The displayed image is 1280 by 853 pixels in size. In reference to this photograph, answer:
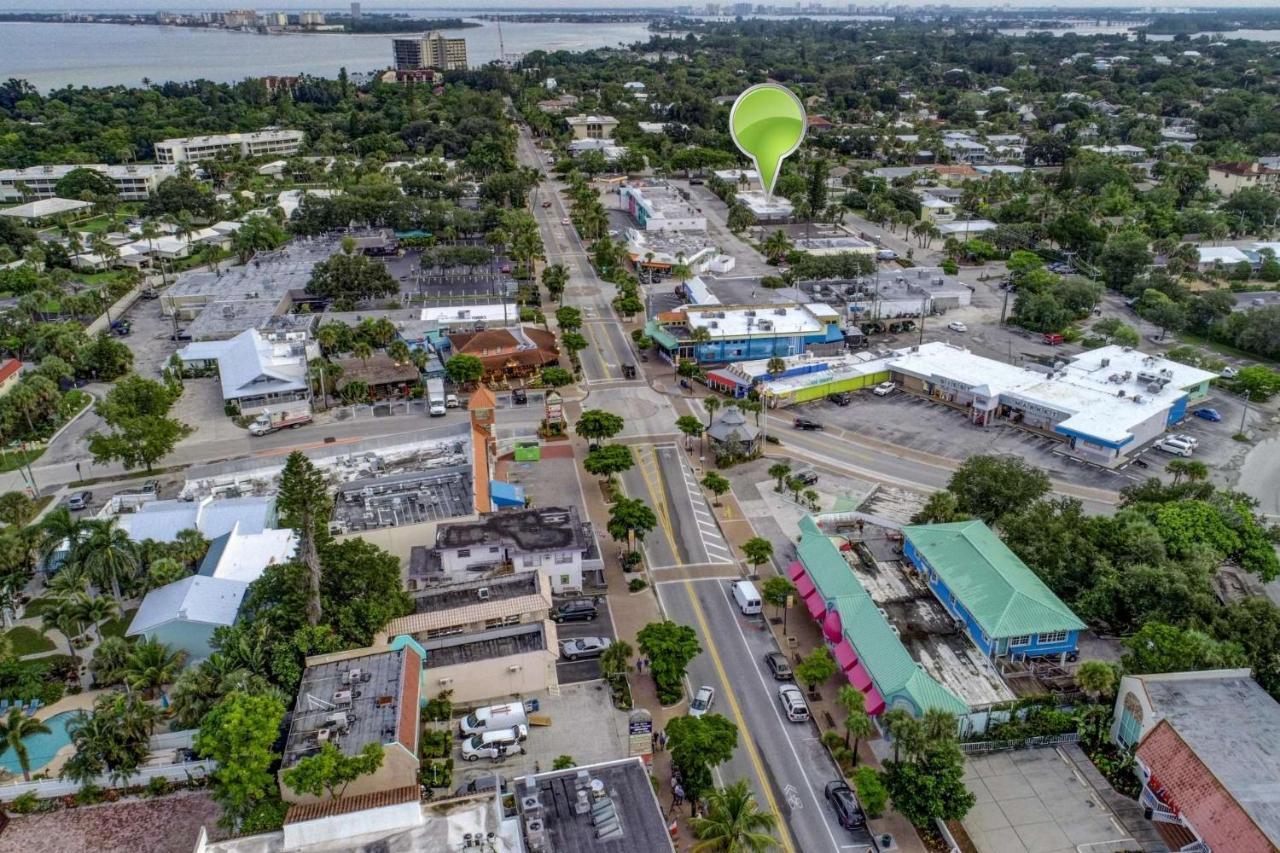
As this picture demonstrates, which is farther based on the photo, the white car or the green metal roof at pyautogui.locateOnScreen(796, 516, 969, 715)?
the white car

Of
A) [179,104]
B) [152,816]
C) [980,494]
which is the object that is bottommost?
[152,816]

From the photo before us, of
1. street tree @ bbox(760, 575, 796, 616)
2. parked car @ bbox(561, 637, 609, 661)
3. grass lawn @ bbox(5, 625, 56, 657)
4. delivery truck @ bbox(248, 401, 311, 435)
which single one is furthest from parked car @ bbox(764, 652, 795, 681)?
delivery truck @ bbox(248, 401, 311, 435)

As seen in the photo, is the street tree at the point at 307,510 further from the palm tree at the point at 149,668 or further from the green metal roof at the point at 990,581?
the green metal roof at the point at 990,581

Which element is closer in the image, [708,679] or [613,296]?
[708,679]

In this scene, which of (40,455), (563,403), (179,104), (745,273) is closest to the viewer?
(40,455)

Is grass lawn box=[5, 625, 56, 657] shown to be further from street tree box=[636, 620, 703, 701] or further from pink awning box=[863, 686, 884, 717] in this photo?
pink awning box=[863, 686, 884, 717]

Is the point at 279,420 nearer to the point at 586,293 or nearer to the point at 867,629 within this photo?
the point at 586,293

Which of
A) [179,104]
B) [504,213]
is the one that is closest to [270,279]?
[504,213]

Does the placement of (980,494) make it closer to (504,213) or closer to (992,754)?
(992,754)
